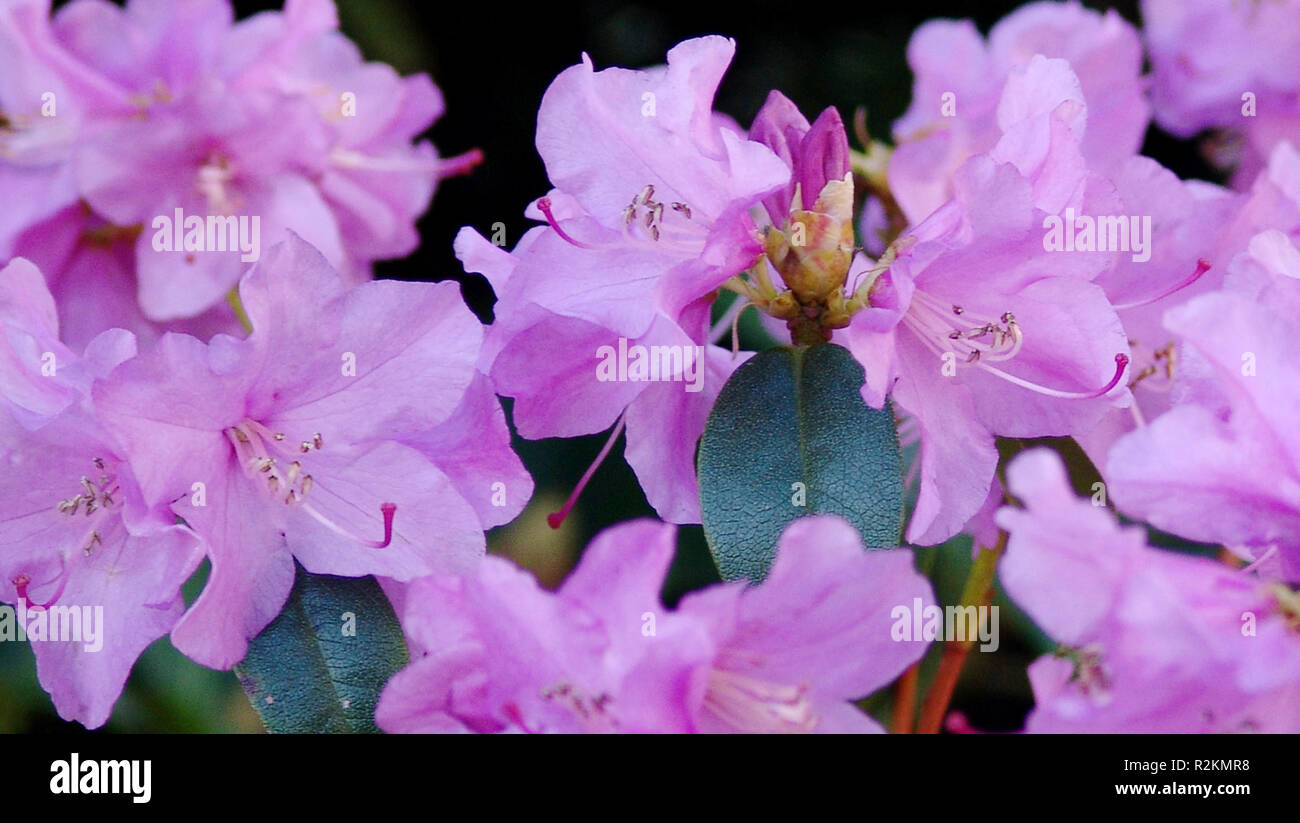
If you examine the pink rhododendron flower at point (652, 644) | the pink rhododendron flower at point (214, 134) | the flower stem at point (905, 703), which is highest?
the pink rhododendron flower at point (214, 134)

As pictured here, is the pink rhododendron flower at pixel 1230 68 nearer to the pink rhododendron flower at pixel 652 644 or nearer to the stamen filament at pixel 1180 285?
the stamen filament at pixel 1180 285

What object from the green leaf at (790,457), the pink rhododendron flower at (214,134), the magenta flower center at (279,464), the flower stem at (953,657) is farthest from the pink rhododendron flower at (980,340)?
the pink rhododendron flower at (214,134)

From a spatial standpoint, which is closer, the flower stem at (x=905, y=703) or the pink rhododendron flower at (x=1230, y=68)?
the flower stem at (x=905, y=703)

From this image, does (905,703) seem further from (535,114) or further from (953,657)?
(535,114)

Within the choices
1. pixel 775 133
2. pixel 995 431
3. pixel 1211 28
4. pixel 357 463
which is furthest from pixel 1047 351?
pixel 1211 28

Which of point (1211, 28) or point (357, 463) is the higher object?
point (1211, 28)
